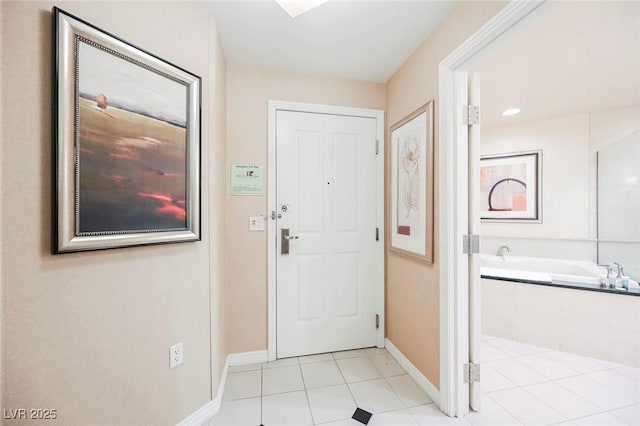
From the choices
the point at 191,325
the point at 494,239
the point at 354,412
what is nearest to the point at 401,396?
the point at 354,412

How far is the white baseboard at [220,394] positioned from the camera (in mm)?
1415

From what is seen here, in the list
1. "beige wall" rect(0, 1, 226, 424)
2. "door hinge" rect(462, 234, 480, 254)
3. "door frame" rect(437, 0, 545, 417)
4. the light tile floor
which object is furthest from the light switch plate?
"door hinge" rect(462, 234, 480, 254)

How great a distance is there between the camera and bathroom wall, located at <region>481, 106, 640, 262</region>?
2.81 m

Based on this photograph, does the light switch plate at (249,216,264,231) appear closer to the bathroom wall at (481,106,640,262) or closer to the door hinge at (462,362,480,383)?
the door hinge at (462,362,480,383)

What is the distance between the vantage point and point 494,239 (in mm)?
3373

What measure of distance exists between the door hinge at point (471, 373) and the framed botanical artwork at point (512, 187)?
8.14 ft

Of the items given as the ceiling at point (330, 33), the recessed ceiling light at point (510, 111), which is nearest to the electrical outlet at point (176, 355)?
the ceiling at point (330, 33)

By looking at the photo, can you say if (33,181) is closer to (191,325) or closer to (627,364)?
(191,325)

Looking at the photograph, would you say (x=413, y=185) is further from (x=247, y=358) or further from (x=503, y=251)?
(x=503, y=251)

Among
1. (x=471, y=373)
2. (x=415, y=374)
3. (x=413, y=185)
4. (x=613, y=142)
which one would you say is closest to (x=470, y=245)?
(x=413, y=185)

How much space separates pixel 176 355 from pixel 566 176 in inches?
166

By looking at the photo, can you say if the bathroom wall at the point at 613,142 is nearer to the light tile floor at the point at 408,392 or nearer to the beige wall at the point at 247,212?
the light tile floor at the point at 408,392

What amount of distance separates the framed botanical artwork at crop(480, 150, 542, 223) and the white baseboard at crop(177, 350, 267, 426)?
10.7 ft

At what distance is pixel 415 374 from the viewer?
1.82 m
